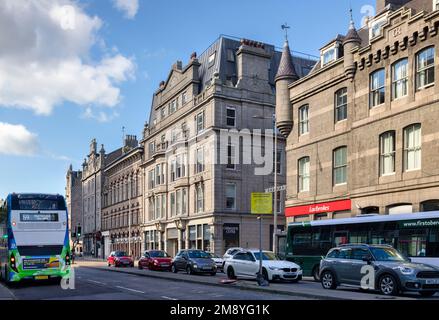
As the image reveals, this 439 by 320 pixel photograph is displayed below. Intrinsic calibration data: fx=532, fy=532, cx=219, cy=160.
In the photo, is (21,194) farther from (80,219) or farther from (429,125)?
(80,219)

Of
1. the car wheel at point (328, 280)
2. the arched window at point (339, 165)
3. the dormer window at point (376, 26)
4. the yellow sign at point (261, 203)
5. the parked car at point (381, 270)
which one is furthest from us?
the arched window at point (339, 165)

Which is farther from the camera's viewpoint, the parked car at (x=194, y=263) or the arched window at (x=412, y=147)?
the parked car at (x=194, y=263)

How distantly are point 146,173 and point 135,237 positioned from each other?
1010 centimetres

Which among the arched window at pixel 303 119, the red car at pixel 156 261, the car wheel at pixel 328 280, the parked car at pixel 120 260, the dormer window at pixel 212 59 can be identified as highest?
the dormer window at pixel 212 59

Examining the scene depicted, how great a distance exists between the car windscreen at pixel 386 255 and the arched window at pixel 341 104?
16729mm

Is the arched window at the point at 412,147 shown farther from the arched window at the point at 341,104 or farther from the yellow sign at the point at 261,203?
the yellow sign at the point at 261,203

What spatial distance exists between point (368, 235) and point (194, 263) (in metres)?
11.9

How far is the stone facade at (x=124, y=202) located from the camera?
Answer: 72500mm

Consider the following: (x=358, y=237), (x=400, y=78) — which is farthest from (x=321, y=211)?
(x=358, y=237)

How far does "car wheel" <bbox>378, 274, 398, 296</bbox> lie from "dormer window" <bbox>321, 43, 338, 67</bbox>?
2130 centimetres

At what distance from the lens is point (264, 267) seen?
23.5 metres

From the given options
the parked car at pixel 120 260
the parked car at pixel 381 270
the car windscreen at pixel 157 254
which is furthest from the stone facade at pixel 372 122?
the parked car at pixel 120 260

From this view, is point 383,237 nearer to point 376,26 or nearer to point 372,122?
point 372,122

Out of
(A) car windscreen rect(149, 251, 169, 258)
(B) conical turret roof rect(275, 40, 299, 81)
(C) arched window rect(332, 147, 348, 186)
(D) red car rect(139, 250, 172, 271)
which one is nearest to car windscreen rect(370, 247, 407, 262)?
(C) arched window rect(332, 147, 348, 186)
